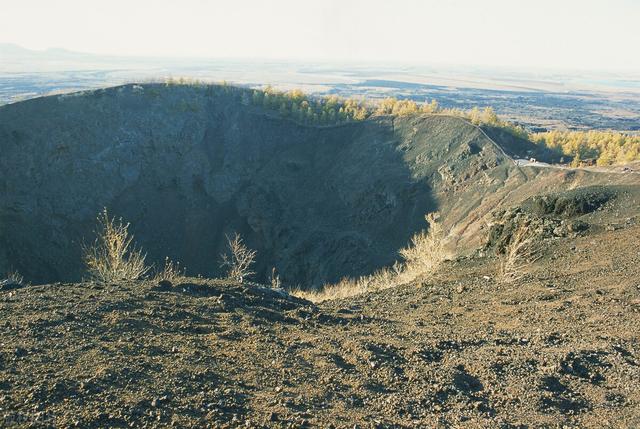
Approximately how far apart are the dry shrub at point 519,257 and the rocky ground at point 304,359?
159 inches

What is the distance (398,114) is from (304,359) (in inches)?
2936

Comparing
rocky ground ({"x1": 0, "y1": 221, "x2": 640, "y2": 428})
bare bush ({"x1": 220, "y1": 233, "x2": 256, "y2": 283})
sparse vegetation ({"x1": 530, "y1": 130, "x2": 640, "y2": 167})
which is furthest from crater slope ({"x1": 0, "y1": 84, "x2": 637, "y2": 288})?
rocky ground ({"x1": 0, "y1": 221, "x2": 640, "y2": 428})

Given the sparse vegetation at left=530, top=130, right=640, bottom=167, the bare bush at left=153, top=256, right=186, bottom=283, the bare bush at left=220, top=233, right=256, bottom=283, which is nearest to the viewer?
the bare bush at left=153, top=256, right=186, bottom=283

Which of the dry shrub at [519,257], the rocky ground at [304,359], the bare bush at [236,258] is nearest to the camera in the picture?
the rocky ground at [304,359]

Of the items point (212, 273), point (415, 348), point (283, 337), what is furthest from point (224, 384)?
point (212, 273)

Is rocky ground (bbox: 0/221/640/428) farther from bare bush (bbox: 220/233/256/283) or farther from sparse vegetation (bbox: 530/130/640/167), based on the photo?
sparse vegetation (bbox: 530/130/640/167)

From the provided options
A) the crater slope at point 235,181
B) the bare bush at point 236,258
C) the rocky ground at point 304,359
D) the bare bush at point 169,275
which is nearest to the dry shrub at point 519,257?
the rocky ground at point 304,359

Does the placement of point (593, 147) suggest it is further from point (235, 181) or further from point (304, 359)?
point (304, 359)

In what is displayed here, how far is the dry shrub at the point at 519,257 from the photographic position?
26.6 m

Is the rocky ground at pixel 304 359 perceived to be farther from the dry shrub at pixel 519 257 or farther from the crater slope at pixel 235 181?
the crater slope at pixel 235 181

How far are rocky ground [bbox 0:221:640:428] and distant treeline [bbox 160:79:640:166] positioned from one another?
198 ft

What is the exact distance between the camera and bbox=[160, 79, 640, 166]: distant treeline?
74438 millimetres

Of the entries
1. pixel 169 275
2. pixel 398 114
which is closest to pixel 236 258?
pixel 169 275

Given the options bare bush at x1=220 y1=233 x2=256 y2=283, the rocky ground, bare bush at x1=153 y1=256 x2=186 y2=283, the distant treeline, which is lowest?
bare bush at x1=220 y1=233 x2=256 y2=283
